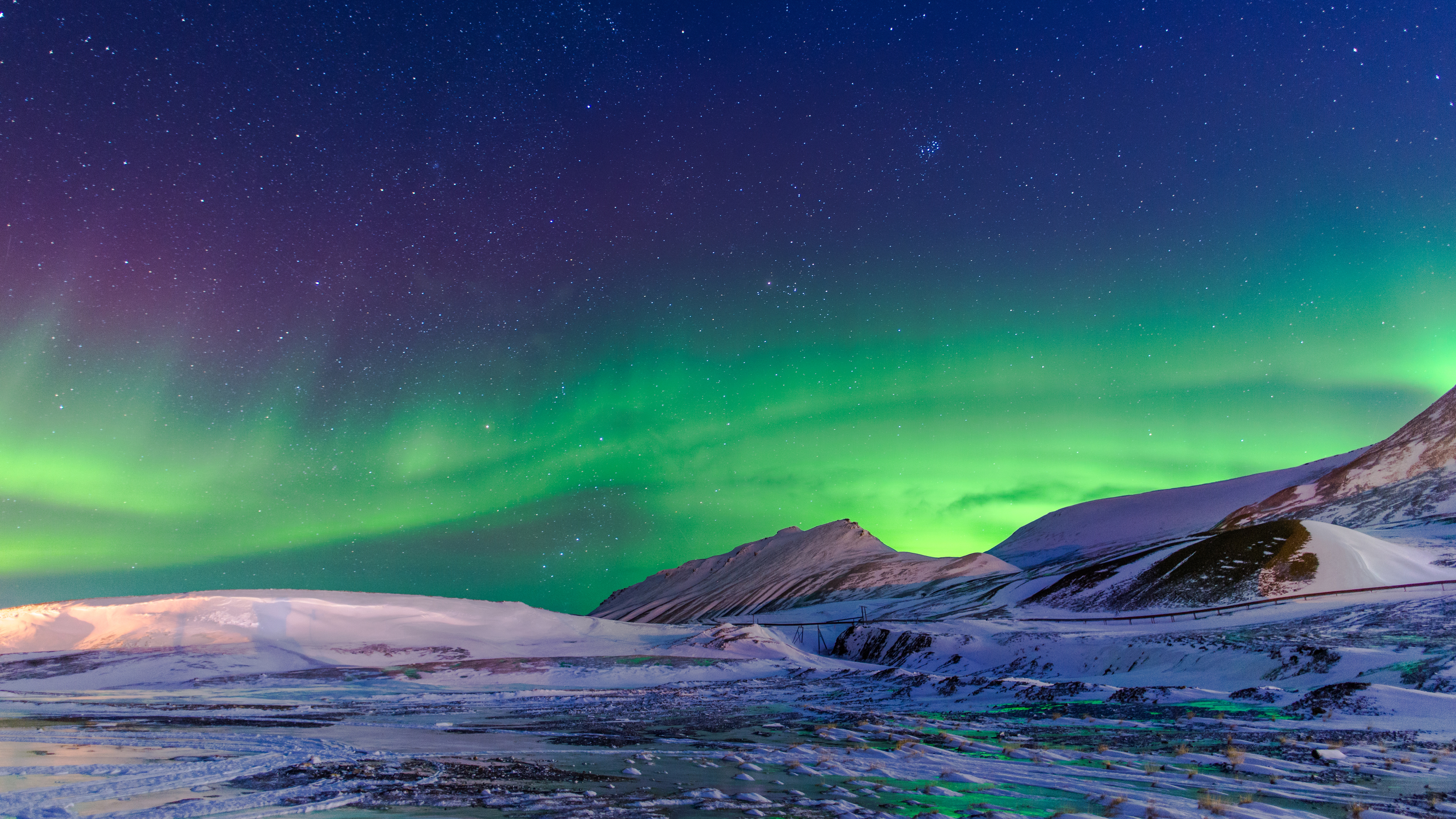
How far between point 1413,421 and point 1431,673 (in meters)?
148

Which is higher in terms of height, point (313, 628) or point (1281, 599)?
point (313, 628)

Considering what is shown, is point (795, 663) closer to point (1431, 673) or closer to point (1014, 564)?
point (1431, 673)

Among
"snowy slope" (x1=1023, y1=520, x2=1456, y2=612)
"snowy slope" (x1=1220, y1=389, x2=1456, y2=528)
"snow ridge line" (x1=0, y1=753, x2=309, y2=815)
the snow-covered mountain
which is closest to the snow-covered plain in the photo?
"snow ridge line" (x1=0, y1=753, x2=309, y2=815)

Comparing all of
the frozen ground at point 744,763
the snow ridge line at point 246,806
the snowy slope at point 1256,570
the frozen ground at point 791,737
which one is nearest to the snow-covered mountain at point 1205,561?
the snowy slope at point 1256,570

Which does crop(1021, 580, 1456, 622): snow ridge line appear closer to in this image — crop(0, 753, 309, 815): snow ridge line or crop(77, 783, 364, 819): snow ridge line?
crop(77, 783, 364, 819): snow ridge line

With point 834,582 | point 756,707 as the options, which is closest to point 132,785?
point 756,707

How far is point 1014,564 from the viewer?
183500 mm

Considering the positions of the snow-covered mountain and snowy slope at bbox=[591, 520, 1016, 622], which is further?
snowy slope at bbox=[591, 520, 1016, 622]

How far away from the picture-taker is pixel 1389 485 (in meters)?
111

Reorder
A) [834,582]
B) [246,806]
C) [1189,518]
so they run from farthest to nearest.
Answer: [1189,518] → [834,582] → [246,806]

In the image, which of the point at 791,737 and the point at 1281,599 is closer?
the point at 791,737

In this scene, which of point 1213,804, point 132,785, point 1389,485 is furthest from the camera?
point 1389,485

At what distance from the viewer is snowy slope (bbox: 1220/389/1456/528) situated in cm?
9675

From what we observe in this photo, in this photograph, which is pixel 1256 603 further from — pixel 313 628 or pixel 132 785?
pixel 313 628
